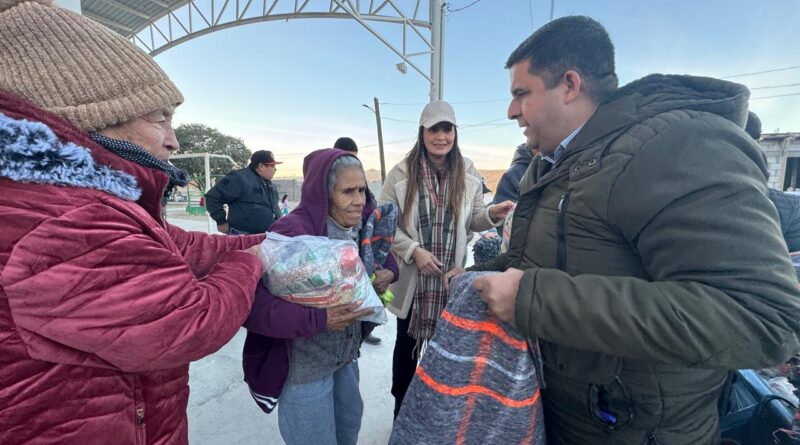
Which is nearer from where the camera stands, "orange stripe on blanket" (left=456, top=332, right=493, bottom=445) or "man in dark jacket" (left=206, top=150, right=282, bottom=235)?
"orange stripe on blanket" (left=456, top=332, right=493, bottom=445)

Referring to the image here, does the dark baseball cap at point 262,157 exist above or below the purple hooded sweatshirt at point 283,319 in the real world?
above

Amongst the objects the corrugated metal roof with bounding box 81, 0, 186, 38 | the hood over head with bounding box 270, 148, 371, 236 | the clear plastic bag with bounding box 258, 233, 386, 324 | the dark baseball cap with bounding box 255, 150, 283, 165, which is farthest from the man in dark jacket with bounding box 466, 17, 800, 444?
the corrugated metal roof with bounding box 81, 0, 186, 38

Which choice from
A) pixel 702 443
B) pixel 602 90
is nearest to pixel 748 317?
pixel 702 443

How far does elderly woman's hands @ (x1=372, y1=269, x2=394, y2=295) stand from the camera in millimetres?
1706

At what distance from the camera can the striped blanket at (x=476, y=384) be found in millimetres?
906

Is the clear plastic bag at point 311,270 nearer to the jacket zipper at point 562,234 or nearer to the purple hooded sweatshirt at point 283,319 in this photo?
the purple hooded sweatshirt at point 283,319

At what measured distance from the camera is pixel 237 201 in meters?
4.40

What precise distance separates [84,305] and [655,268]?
1.21 metres

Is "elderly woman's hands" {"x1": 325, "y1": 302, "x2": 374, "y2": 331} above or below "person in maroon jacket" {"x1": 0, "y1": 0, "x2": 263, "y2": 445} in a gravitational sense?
below

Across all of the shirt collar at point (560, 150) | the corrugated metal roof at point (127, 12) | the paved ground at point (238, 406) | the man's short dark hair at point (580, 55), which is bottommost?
the paved ground at point (238, 406)

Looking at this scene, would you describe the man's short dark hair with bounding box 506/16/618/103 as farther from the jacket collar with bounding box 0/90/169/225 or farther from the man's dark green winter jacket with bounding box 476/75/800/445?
the jacket collar with bounding box 0/90/169/225

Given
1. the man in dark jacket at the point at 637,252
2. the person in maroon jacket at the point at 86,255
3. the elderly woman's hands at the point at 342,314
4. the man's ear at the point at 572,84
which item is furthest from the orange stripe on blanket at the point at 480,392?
the man's ear at the point at 572,84

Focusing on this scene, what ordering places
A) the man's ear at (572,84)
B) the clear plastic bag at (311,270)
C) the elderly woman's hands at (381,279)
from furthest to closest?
1. the elderly woman's hands at (381,279)
2. the clear plastic bag at (311,270)
3. the man's ear at (572,84)

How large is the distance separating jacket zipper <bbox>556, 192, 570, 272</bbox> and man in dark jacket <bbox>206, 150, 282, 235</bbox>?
160 inches
